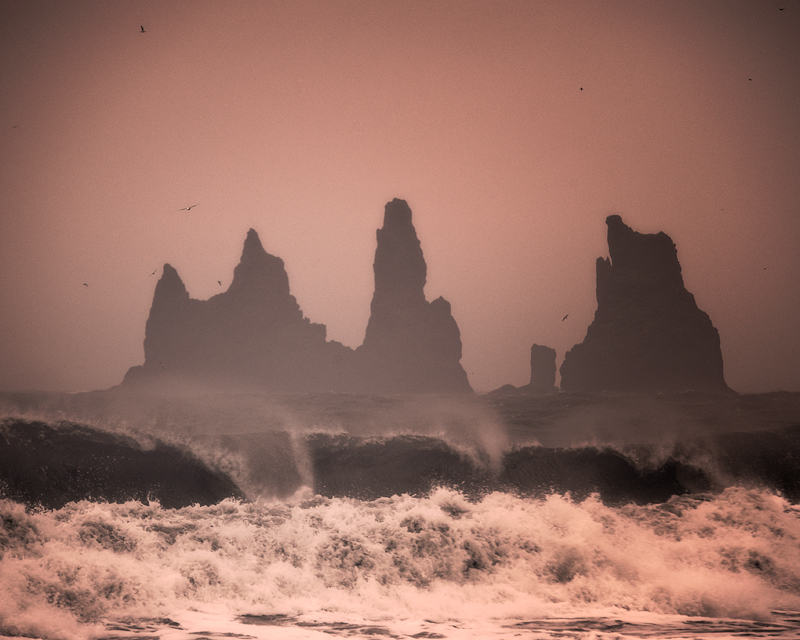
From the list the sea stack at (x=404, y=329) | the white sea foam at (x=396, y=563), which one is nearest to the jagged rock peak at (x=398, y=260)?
the sea stack at (x=404, y=329)

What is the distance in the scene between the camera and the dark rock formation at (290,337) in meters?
102

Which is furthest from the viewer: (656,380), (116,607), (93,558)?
(656,380)

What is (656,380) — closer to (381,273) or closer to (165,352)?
(381,273)

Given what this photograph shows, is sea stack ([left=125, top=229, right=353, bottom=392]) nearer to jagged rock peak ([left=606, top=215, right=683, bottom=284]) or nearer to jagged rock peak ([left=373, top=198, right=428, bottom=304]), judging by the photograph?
jagged rock peak ([left=373, top=198, right=428, bottom=304])

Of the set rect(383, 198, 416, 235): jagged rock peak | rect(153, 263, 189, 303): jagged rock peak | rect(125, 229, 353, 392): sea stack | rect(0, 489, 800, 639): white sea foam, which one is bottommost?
rect(0, 489, 800, 639): white sea foam

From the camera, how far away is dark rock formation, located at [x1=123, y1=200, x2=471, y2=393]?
336 feet

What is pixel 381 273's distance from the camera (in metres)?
104

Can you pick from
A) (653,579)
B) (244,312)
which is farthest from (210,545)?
(244,312)

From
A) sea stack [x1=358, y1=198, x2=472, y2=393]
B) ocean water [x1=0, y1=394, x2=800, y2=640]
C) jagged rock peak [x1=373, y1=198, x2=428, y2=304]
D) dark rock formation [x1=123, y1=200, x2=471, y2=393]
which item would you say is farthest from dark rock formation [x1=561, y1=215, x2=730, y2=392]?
ocean water [x1=0, y1=394, x2=800, y2=640]

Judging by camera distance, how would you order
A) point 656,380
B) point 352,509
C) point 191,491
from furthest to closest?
point 656,380
point 191,491
point 352,509

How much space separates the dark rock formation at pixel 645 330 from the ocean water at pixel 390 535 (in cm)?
7736

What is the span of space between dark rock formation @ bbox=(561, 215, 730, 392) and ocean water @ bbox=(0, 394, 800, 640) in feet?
254

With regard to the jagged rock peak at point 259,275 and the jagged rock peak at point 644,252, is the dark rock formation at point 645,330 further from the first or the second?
the jagged rock peak at point 259,275

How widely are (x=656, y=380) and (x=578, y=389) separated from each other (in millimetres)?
12294
